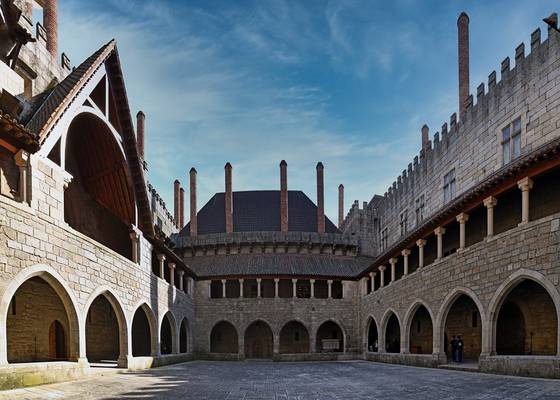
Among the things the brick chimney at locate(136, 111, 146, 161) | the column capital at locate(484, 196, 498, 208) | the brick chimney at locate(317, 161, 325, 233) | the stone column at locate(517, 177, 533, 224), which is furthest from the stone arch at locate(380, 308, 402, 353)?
the brick chimney at locate(136, 111, 146, 161)

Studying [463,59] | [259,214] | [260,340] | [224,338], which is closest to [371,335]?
[260,340]

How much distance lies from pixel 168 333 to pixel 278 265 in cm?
974

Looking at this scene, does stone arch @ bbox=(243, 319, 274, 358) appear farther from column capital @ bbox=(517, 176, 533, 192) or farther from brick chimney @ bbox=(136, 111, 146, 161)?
column capital @ bbox=(517, 176, 533, 192)

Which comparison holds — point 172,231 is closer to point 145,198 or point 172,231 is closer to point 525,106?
point 145,198

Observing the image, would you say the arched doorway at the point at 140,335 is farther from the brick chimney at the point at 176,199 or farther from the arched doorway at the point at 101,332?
the brick chimney at the point at 176,199

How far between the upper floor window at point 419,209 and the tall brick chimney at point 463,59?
5.69 meters

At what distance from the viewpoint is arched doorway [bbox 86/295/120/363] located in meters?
21.1

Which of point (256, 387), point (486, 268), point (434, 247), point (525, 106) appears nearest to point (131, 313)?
point (256, 387)

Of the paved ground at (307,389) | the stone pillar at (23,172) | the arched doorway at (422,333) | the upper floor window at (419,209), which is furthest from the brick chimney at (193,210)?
the stone pillar at (23,172)

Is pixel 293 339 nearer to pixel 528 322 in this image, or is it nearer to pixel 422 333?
pixel 422 333

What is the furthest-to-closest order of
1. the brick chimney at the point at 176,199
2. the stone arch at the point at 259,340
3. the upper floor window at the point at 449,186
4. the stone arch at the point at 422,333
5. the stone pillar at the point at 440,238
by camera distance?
the brick chimney at the point at 176,199, the stone arch at the point at 259,340, the stone arch at the point at 422,333, the upper floor window at the point at 449,186, the stone pillar at the point at 440,238

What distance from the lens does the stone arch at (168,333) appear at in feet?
90.2

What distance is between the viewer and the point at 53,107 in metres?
14.0

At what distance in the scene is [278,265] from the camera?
37281mm
